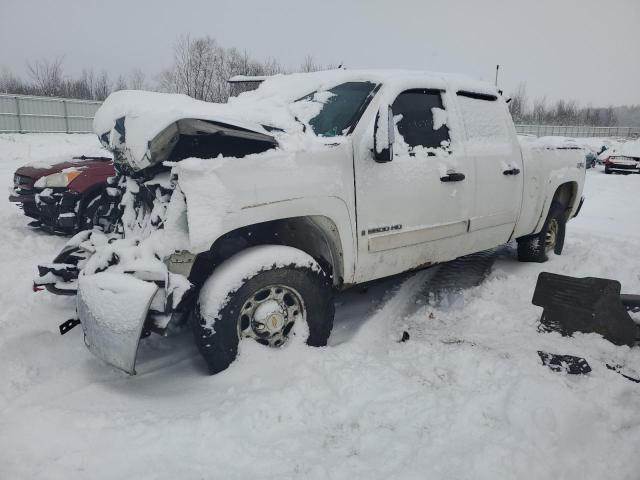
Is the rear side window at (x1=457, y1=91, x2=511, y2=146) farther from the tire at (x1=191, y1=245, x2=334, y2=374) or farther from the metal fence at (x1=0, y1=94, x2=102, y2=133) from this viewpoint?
the metal fence at (x1=0, y1=94, x2=102, y2=133)

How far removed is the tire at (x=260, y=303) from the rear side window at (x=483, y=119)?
201 cm

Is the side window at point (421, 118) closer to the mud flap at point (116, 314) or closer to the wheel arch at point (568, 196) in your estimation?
the mud flap at point (116, 314)

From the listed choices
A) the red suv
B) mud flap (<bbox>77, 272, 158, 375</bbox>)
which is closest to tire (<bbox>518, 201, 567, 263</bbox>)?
mud flap (<bbox>77, 272, 158, 375</bbox>)

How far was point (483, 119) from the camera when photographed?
4.26 meters

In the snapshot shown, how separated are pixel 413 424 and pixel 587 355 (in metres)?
1.54

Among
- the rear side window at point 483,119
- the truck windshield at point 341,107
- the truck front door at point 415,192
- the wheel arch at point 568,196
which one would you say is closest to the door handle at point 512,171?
the rear side window at point 483,119

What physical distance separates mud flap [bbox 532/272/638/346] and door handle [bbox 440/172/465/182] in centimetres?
105

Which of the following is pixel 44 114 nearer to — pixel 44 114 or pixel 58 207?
pixel 44 114

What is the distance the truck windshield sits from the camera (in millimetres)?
3312

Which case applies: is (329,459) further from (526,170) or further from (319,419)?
(526,170)

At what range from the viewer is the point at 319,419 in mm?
2500

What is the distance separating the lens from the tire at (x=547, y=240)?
17.4 ft

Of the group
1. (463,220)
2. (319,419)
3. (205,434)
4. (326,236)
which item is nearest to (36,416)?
(205,434)

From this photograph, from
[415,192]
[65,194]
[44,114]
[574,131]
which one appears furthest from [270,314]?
[574,131]
